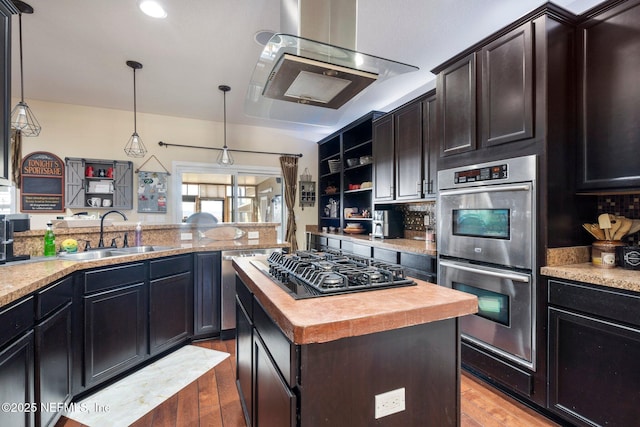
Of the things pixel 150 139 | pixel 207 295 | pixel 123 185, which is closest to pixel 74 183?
pixel 123 185

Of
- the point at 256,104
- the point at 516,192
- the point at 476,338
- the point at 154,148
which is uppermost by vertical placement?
the point at 154,148

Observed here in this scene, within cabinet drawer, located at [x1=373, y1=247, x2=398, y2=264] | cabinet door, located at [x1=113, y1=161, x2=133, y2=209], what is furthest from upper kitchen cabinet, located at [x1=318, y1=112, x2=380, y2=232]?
cabinet door, located at [x1=113, y1=161, x2=133, y2=209]

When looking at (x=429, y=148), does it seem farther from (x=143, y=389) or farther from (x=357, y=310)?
(x=143, y=389)

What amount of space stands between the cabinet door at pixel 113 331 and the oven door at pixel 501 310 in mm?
2419

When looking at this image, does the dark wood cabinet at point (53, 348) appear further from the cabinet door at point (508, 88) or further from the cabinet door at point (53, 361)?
the cabinet door at point (508, 88)

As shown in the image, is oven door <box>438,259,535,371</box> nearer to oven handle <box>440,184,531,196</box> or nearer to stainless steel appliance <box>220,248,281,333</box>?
oven handle <box>440,184,531,196</box>

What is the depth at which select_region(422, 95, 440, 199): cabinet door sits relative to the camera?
9.57 ft

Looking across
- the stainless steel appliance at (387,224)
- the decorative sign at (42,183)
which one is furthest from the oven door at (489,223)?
the decorative sign at (42,183)

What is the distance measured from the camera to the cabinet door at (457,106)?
89.9 inches

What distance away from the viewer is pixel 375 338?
0.97 meters

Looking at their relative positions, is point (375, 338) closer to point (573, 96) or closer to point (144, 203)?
point (573, 96)

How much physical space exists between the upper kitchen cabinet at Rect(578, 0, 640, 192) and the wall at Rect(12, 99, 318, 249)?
4.06 meters

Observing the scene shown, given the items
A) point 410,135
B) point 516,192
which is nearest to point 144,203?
point 410,135

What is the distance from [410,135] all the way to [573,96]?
144cm
